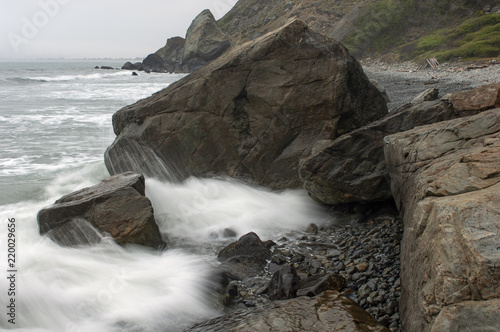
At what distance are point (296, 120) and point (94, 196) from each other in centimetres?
494

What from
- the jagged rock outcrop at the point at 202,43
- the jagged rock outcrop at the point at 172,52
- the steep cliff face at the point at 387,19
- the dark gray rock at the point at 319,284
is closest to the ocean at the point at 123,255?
the dark gray rock at the point at 319,284

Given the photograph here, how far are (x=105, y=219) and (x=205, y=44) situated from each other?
66.3 metres

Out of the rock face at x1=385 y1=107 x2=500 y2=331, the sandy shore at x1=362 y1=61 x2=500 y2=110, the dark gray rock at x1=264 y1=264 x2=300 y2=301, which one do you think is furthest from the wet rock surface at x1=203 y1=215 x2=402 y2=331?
the sandy shore at x1=362 y1=61 x2=500 y2=110

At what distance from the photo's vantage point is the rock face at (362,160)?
7.74m

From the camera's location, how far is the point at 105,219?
7543 millimetres

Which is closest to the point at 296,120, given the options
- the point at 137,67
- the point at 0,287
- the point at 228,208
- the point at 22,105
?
the point at 228,208

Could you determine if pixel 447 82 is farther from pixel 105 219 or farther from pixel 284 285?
pixel 105 219

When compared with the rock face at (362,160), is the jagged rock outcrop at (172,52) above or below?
above

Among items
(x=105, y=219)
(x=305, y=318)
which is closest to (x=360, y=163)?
(x=305, y=318)

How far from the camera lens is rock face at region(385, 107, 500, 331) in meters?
3.19

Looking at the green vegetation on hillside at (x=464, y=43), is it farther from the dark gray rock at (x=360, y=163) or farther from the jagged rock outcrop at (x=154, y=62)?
the jagged rock outcrop at (x=154, y=62)

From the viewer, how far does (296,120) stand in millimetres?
10031

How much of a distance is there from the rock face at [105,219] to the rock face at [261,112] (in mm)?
2721

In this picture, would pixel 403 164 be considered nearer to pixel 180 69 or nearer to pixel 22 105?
pixel 22 105
